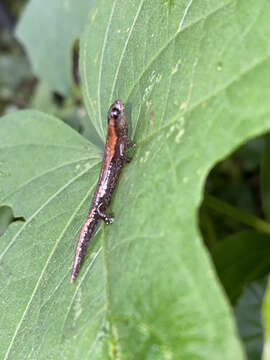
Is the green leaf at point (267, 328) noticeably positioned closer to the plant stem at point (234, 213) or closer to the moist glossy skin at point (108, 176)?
the moist glossy skin at point (108, 176)

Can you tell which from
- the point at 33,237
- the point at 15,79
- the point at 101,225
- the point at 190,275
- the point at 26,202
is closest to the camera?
the point at 190,275

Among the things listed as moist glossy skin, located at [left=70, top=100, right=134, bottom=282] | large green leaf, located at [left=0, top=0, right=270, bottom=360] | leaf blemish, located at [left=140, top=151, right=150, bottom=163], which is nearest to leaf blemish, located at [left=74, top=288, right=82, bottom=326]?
large green leaf, located at [left=0, top=0, right=270, bottom=360]

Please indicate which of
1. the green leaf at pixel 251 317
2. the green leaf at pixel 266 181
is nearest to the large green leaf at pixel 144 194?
the green leaf at pixel 266 181

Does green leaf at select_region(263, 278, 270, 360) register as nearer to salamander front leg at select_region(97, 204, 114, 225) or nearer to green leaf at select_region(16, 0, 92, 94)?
salamander front leg at select_region(97, 204, 114, 225)

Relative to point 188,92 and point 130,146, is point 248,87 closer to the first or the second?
point 188,92

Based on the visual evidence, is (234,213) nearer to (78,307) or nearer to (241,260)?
(241,260)

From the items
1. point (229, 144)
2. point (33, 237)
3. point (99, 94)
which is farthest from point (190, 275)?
point (99, 94)

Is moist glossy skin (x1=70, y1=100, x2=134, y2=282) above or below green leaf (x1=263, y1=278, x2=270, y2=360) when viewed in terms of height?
above

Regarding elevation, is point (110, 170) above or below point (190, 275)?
above
